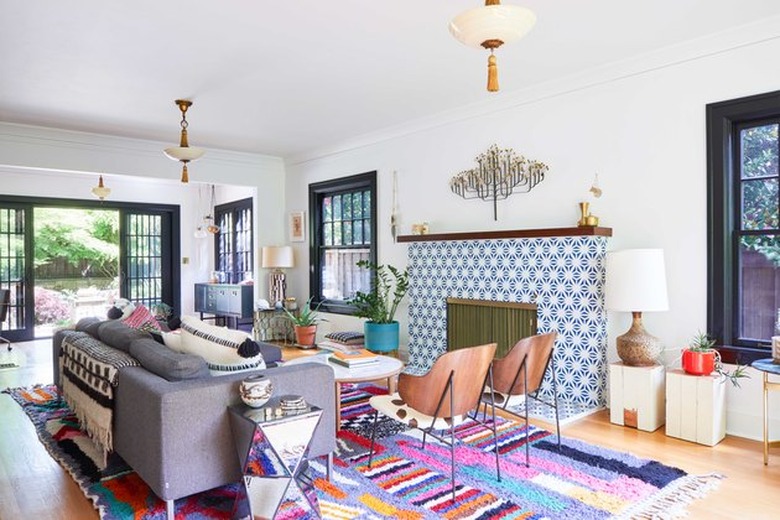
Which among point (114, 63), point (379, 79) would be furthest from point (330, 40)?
point (114, 63)

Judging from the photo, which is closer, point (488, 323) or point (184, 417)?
point (184, 417)

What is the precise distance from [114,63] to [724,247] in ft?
14.4

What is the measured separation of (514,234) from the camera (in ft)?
15.0

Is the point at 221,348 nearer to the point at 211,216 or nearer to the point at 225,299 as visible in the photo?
the point at 225,299

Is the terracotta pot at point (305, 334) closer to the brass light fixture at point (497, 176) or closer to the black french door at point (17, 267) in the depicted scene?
the brass light fixture at point (497, 176)

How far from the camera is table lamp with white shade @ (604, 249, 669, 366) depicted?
3.58m

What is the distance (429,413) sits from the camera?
105 inches

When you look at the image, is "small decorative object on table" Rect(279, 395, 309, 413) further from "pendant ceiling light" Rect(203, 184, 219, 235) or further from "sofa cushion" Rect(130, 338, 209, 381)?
"pendant ceiling light" Rect(203, 184, 219, 235)

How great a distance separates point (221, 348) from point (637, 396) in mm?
2723

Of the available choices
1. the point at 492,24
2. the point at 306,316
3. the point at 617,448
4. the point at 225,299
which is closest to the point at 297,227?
the point at 306,316

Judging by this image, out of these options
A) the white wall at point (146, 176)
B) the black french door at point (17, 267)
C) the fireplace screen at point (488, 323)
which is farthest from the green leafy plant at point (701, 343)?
the black french door at point (17, 267)

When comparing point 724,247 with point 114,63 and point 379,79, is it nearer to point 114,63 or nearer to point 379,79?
point 379,79

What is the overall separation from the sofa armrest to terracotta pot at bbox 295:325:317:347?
4.10 metres

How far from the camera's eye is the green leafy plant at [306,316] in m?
6.89
